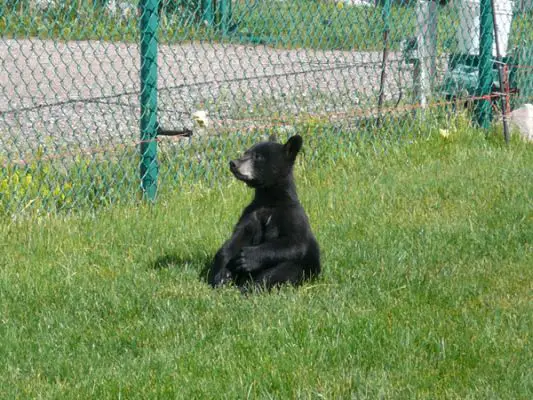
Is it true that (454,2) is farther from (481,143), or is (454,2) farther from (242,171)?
(242,171)

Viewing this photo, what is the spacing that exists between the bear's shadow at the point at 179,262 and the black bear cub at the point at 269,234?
0.80 ft

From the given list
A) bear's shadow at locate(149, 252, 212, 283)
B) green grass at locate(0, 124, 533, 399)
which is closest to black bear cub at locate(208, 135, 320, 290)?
green grass at locate(0, 124, 533, 399)

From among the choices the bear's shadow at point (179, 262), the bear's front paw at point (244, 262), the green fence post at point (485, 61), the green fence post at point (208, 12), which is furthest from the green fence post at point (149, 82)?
the green fence post at point (485, 61)

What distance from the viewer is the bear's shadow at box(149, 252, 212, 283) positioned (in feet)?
17.3

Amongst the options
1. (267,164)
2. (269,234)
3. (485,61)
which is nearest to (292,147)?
(267,164)

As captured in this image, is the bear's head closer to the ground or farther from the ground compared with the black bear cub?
farther from the ground

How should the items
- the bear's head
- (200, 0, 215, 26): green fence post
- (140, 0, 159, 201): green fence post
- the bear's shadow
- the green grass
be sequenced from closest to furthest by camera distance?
the green grass → the bear's head → the bear's shadow → (140, 0, 159, 201): green fence post → (200, 0, 215, 26): green fence post

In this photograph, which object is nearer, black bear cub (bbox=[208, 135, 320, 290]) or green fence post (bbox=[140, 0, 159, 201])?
black bear cub (bbox=[208, 135, 320, 290])

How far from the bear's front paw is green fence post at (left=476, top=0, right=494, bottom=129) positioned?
15.4 ft

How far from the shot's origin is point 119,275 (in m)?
5.16

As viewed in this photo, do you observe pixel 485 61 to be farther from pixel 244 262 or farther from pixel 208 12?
pixel 244 262

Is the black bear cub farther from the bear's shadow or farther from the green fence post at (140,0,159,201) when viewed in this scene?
the green fence post at (140,0,159,201)

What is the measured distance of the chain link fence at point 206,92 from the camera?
6613 mm

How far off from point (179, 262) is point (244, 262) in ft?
2.25
